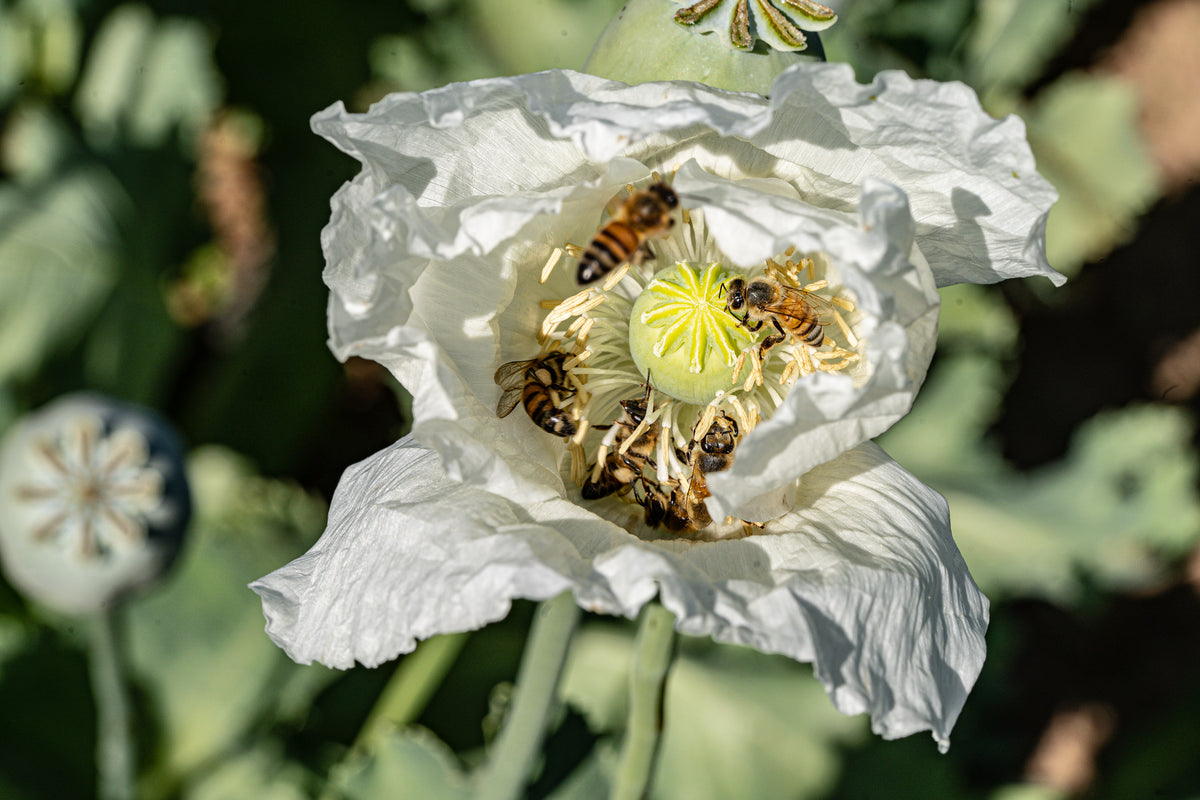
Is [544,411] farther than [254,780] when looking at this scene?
No

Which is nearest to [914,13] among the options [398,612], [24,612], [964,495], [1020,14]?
[1020,14]

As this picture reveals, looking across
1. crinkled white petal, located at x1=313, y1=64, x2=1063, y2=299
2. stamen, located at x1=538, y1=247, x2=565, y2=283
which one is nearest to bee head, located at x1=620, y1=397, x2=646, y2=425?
stamen, located at x1=538, y1=247, x2=565, y2=283

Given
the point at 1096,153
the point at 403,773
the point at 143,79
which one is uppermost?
the point at 1096,153

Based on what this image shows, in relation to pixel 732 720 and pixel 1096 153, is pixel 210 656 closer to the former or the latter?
pixel 732 720

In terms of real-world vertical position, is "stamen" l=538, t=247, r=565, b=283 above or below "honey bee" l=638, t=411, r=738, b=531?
above

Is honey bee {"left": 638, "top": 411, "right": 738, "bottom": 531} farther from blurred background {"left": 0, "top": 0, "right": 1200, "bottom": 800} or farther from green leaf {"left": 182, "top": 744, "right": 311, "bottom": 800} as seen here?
green leaf {"left": 182, "top": 744, "right": 311, "bottom": 800}

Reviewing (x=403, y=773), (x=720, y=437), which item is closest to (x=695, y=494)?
(x=720, y=437)

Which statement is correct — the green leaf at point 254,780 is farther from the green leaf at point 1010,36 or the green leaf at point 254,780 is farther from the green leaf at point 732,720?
the green leaf at point 1010,36
